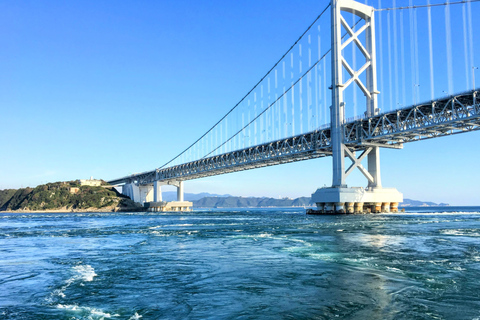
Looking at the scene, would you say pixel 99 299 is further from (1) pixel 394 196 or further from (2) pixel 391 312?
(1) pixel 394 196

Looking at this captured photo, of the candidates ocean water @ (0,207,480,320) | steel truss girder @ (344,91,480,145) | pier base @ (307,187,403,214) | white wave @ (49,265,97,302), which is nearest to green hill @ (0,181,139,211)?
pier base @ (307,187,403,214)

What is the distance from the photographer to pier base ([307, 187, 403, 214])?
51.7 meters

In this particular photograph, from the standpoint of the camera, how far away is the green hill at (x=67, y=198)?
124 m

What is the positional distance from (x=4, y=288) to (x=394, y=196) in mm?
55325

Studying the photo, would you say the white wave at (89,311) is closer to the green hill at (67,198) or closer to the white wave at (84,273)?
the white wave at (84,273)

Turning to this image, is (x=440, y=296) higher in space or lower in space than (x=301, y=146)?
lower

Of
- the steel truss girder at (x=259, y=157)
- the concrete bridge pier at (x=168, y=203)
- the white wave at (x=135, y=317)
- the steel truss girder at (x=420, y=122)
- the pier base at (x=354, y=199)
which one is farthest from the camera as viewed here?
the concrete bridge pier at (x=168, y=203)

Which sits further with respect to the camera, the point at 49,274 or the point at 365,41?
the point at 365,41

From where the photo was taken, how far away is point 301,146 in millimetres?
66500

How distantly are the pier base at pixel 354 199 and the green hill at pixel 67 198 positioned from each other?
3063 inches

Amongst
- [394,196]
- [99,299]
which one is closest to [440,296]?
[99,299]

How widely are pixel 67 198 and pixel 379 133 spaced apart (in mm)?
Result: 109483

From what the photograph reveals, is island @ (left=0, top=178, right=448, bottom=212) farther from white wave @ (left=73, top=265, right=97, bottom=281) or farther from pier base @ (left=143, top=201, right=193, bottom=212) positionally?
white wave @ (left=73, top=265, right=97, bottom=281)

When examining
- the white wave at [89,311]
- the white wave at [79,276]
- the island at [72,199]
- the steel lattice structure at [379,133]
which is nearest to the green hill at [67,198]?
the island at [72,199]
